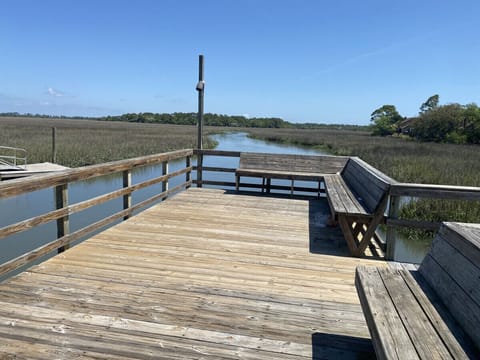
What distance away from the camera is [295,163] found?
7203 mm

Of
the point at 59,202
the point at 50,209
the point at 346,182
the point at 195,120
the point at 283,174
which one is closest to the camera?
the point at 59,202

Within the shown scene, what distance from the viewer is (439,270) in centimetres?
198

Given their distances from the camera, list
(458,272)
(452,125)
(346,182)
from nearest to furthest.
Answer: (458,272) < (346,182) < (452,125)

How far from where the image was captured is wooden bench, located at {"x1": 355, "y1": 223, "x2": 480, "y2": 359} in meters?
1.48

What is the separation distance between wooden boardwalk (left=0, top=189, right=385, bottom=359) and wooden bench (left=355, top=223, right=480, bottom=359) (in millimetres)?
412

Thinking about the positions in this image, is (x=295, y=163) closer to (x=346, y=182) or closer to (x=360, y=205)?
(x=346, y=182)

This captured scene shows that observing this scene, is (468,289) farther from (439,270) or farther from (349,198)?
(349,198)

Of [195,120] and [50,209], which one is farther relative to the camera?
[195,120]

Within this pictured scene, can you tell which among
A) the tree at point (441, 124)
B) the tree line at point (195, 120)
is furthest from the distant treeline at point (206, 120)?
the tree at point (441, 124)

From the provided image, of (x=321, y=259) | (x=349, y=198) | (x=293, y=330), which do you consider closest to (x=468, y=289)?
(x=293, y=330)

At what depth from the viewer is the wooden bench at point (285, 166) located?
689cm

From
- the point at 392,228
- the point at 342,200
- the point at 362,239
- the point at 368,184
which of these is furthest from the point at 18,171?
the point at 392,228

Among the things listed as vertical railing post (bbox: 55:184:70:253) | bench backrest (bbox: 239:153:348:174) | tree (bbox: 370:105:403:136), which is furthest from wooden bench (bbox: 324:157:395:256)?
tree (bbox: 370:105:403:136)

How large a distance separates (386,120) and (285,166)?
265ft
